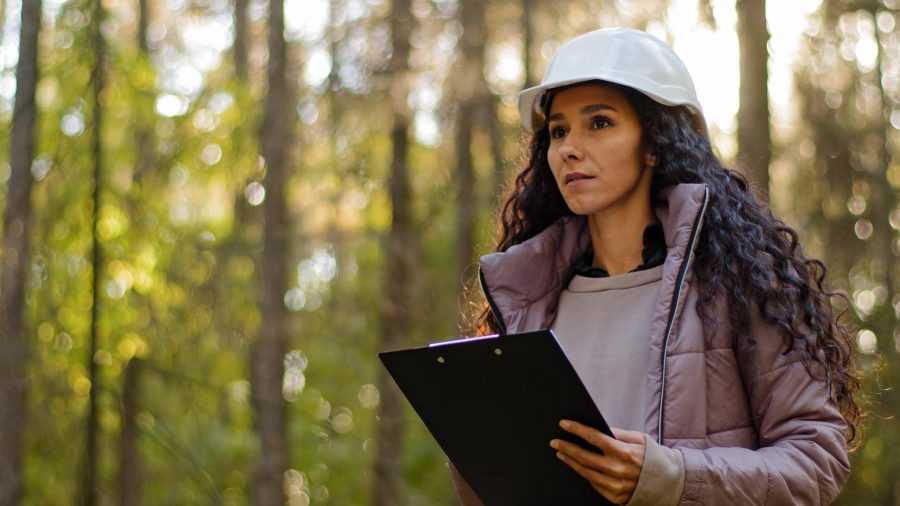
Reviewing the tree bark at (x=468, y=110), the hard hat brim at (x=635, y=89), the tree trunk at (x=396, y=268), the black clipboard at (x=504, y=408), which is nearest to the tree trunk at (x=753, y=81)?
the tree bark at (x=468, y=110)

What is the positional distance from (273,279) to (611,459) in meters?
6.69

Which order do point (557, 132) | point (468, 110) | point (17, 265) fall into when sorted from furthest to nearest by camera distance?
1. point (468, 110)
2. point (17, 265)
3. point (557, 132)

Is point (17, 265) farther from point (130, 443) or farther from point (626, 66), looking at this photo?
point (626, 66)

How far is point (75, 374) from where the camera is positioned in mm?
6910

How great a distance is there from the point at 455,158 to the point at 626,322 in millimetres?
10444

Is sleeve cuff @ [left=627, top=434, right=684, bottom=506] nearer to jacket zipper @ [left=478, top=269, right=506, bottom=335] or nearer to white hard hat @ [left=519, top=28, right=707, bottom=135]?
jacket zipper @ [left=478, top=269, right=506, bottom=335]

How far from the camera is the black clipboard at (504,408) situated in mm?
2045

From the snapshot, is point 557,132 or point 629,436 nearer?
point 629,436

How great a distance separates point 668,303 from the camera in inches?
91.4

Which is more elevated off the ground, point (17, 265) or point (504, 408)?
point (504, 408)

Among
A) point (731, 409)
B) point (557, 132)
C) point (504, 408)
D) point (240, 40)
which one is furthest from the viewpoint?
point (240, 40)

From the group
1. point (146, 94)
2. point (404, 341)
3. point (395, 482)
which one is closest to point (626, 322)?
point (146, 94)

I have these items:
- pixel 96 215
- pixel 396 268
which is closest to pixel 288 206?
pixel 396 268

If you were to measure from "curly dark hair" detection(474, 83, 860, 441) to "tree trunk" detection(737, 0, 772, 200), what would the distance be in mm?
4725
